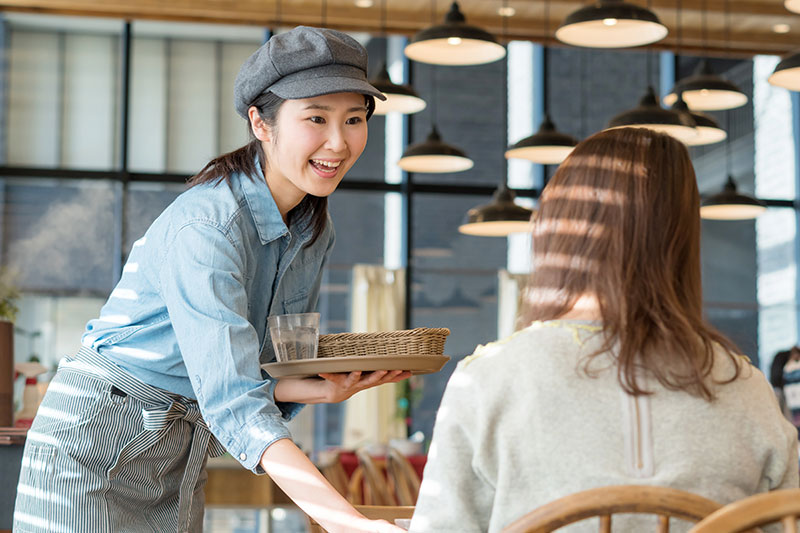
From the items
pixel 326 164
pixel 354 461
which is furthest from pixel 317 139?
pixel 354 461

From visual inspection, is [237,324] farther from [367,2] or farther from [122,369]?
[367,2]

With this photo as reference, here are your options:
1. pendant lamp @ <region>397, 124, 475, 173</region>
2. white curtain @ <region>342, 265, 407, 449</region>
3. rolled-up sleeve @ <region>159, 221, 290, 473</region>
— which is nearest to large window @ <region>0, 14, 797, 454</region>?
white curtain @ <region>342, 265, 407, 449</region>

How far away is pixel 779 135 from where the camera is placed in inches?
371

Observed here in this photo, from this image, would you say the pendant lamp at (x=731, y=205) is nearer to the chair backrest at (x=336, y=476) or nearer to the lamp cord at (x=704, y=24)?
the lamp cord at (x=704, y=24)

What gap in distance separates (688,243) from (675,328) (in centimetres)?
11

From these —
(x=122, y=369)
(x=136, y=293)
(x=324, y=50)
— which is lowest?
(x=122, y=369)

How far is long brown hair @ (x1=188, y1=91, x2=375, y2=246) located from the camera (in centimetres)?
159

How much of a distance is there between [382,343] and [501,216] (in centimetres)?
419

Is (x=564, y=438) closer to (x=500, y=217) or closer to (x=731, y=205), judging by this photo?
(x=500, y=217)

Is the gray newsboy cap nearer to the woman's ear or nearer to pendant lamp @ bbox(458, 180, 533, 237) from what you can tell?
the woman's ear

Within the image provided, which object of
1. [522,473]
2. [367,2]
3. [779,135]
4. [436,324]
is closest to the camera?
[522,473]

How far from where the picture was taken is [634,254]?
3.93ft

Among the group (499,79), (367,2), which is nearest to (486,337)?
(499,79)

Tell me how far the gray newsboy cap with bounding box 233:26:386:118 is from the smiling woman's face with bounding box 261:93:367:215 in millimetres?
30
